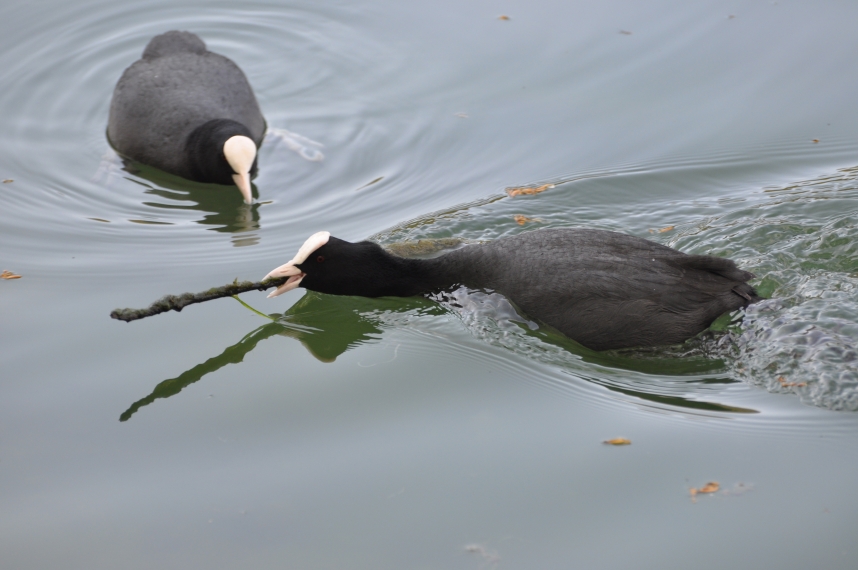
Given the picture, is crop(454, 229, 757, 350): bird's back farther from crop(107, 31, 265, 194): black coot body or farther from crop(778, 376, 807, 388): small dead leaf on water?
crop(107, 31, 265, 194): black coot body

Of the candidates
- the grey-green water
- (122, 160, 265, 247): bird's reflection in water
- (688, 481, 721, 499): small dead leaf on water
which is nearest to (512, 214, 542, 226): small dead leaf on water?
the grey-green water

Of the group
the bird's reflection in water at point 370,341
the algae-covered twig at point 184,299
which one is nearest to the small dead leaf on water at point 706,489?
the bird's reflection in water at point 370,341

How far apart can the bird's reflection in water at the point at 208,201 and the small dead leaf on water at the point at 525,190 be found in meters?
1.79

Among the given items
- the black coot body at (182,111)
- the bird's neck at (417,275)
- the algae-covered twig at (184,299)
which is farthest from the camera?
the black coot body at (182,111)

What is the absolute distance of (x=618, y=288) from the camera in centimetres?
436

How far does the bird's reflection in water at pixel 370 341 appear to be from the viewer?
412cm

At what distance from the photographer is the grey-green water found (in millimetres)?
3379

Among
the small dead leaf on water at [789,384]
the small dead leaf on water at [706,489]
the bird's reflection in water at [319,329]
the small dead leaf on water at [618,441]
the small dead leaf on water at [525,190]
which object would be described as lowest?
the small dead leaf on water at [706,489]

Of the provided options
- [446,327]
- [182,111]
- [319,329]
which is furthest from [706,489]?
[182,111]

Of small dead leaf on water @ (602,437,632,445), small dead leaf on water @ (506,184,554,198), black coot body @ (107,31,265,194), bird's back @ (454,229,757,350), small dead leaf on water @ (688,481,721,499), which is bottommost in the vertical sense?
small dead leaf on water @ (688,481,721,499)

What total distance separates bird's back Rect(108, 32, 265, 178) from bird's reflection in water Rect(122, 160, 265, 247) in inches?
3.4

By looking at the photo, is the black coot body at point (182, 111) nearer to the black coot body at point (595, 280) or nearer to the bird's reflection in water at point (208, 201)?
the bird's reflection in water at point (208, 201)

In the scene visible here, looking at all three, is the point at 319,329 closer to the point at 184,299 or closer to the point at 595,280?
the point at 184,299

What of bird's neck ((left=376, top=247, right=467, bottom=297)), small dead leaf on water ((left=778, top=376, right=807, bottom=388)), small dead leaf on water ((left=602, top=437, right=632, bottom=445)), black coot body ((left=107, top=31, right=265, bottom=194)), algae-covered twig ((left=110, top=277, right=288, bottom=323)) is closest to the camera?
small dead leaf on water ((left=602, top=437, right=632, bottom=445))
